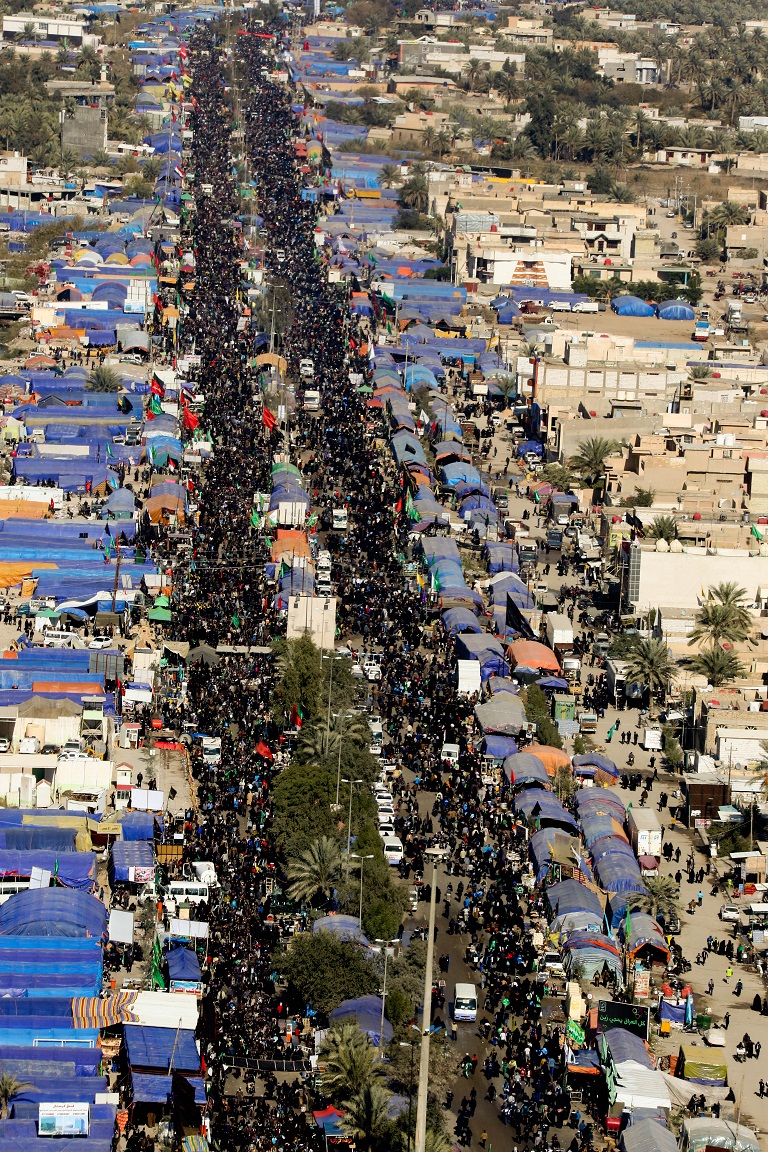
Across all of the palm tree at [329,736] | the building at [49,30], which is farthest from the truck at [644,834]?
the building at [49,30]

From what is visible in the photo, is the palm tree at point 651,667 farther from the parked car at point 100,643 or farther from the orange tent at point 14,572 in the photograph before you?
the orange tent at point 14,572

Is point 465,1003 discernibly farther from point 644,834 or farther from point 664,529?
point 664,529

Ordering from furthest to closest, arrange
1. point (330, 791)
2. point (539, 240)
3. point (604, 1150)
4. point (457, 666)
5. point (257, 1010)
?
point (539, 240) < point (457, 666) < point (330, 791) < point (257, 1010) < point (604, 1150)

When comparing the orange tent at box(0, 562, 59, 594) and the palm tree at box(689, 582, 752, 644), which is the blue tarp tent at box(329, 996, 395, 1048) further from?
the orange tent at box(0, 562, 59, 594)

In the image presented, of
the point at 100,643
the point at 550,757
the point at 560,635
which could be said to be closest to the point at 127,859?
the point at 550,757

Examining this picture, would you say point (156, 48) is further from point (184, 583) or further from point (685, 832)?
point (685, 832)

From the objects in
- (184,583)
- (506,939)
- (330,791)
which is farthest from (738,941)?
(184,583)
